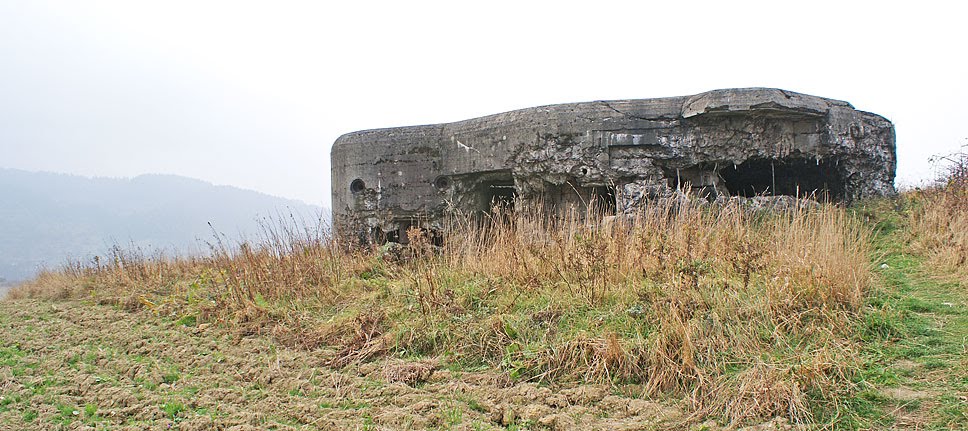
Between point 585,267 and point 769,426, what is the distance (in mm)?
2077

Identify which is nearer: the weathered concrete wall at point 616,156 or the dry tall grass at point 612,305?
the dry tall grass at point 612,305

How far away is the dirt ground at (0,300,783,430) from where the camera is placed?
3145mm

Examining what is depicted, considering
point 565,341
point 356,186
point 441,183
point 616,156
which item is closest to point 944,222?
point 616,156

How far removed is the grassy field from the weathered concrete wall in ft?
2.62

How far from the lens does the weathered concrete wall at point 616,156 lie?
6.47 meters

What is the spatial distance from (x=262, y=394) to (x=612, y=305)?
2.22 meters

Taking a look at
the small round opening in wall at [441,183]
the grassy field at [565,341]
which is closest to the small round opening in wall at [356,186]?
the small round opening in wall at [441,183]

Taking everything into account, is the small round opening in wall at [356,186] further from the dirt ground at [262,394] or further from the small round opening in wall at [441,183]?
the dirt ground at [262,394]

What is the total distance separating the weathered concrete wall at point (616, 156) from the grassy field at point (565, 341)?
798 mm

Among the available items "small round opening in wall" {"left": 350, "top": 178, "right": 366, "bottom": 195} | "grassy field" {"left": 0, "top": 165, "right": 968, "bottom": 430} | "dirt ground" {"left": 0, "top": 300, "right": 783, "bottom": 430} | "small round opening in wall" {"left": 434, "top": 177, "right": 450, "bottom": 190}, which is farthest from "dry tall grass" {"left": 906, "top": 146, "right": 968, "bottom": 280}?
"small round opening in wall" {"left": 350, "top": 178, "right": 366, "bottom": 195}

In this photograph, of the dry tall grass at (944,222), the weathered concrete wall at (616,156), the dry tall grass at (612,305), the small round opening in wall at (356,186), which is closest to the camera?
the dry tall grass at (612,305)

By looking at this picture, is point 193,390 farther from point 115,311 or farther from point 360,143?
point 360,143

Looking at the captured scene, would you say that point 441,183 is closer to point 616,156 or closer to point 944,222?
point 616,156

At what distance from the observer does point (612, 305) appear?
4.21 meters
